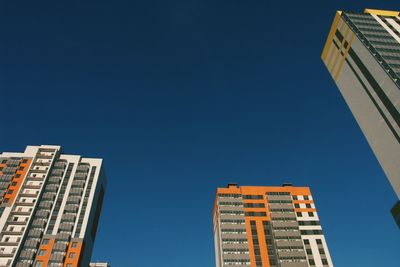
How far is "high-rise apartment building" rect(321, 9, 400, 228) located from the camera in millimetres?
74562

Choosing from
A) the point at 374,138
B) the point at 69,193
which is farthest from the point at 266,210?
the point at 69,193

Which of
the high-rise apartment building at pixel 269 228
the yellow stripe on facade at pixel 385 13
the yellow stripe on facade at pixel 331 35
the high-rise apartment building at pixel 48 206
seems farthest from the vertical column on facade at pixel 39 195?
the yellow stripe on facade at pixel 385 13

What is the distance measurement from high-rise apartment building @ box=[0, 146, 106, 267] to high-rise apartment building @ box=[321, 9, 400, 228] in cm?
8311

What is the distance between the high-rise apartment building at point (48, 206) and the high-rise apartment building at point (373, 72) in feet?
273

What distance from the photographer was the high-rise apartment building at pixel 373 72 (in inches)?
2936

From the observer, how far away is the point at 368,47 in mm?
82938

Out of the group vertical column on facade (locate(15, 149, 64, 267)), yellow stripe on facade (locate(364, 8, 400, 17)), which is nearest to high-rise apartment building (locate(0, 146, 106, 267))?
vertical column on facade (locate(15, 149, 64, 267))

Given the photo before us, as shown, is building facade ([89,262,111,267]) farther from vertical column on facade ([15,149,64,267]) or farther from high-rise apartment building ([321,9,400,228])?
high-rise apartment building ([321,9,400,228])

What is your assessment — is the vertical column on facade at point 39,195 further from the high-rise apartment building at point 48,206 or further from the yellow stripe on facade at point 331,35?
the yellow stripe on facade at point 331,35

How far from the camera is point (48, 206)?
101062 millimetres

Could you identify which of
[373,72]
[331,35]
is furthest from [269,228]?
[331,35]

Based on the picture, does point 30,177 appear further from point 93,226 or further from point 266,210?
point 266,210

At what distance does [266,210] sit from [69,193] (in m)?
66.1

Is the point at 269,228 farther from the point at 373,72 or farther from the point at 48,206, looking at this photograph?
the point at 48,206
